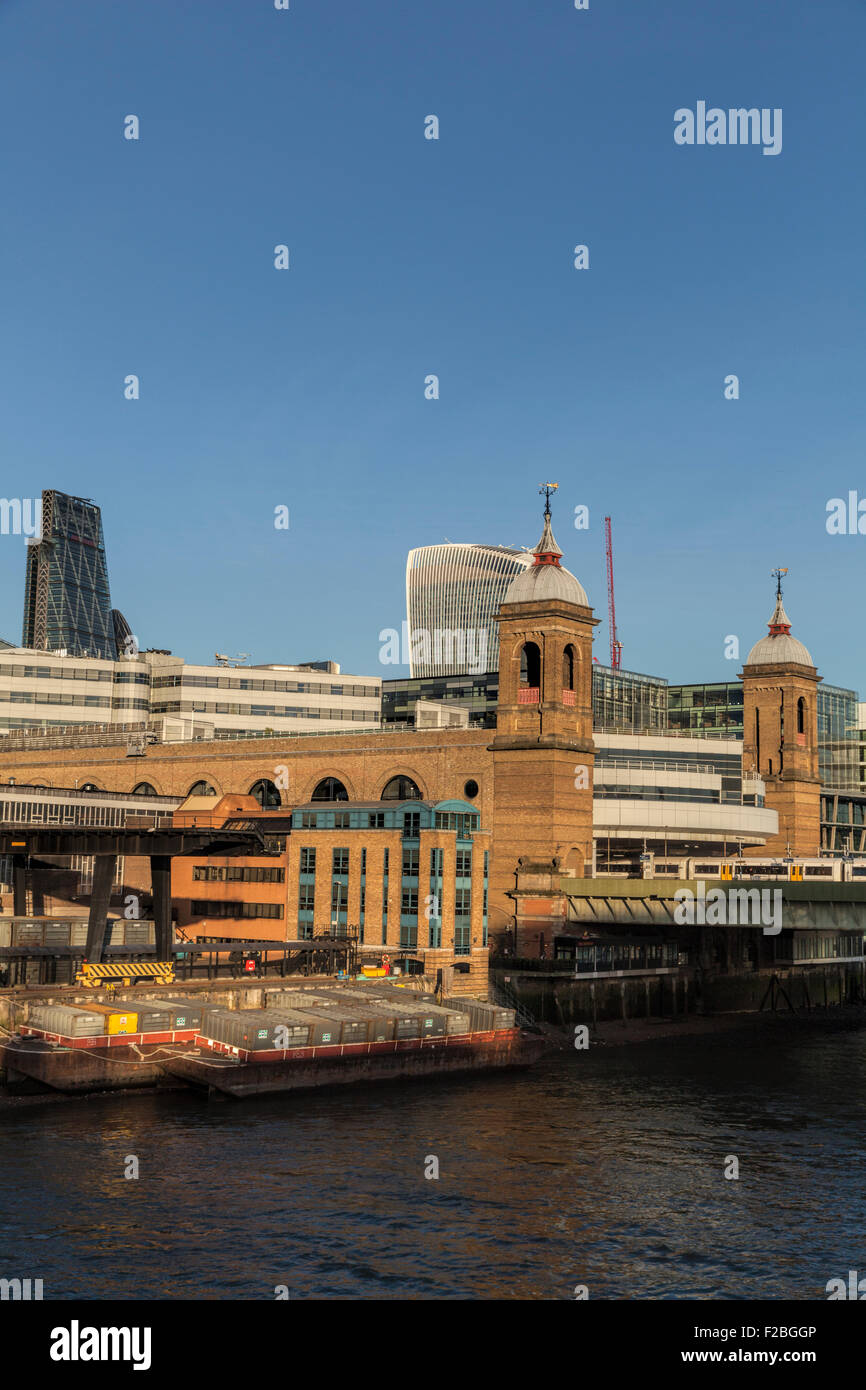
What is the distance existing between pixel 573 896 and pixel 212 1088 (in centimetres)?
4020

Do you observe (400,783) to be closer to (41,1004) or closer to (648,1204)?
(41,1004)

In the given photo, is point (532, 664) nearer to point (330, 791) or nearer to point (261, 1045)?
point (330, 791)

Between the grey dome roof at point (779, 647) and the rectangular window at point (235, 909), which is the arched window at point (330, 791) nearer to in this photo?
the rectangular window at point (235, 909)

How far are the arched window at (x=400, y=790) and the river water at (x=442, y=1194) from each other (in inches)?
1505

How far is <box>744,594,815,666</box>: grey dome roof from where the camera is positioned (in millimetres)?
137750

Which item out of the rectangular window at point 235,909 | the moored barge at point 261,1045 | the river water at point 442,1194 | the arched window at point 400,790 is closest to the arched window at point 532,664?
the arched window at point 400,790

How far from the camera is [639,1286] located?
40125mm

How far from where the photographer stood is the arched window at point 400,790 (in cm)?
11109

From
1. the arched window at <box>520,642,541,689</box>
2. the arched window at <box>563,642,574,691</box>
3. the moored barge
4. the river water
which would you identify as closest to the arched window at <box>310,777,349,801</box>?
the arched window at <box>520,642,541,689</box>

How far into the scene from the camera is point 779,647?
454ft

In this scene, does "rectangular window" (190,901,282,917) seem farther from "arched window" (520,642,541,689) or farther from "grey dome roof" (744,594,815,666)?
"grey dome roof" (744,594,815,666)

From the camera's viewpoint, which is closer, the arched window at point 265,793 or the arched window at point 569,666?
the arched window at point 569,666
